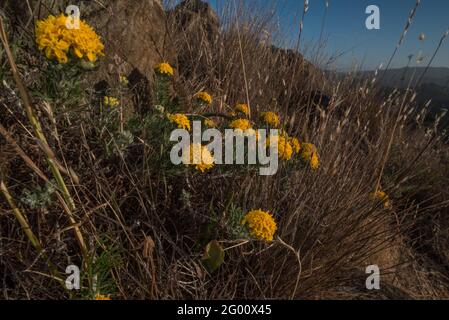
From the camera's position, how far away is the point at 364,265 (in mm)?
1697

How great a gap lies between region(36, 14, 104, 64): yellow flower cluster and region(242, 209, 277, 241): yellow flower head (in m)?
0.70

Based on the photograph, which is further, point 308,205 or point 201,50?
point 201,50

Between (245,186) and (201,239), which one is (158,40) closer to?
(245,186)

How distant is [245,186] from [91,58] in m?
0.86

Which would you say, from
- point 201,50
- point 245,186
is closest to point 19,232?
point 245,186

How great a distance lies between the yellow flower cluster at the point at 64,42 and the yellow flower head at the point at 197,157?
0.45 metres

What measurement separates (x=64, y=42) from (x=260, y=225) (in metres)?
0.80

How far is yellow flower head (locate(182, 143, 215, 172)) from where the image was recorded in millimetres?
1213

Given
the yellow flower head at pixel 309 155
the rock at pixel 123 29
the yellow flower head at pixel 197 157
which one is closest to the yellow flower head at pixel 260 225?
the yellow flower head at pixel 197 157

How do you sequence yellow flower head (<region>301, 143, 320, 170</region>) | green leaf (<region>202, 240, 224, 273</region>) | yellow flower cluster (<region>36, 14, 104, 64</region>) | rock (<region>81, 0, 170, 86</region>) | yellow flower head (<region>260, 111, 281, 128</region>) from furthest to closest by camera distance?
rock (<region>81, 0, 170, 86</region>), yellow flower head (<region>260, 111, 281, 128</region>), yellow flower head (<region>301, 143, 320, 170</region>), green leaf (<region>202, 240, 224, 273</region>), yellow flower cluster (<region>36, 14, 104, 64</region>)

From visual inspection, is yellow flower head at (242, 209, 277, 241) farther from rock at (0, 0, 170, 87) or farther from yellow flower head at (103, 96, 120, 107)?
rock at (0, 0, 170, 87)

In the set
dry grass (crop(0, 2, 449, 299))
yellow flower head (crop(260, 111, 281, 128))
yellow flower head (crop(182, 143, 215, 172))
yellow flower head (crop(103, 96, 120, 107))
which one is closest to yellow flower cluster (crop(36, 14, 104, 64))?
dry grass (crop(0, 2, 449, 299))

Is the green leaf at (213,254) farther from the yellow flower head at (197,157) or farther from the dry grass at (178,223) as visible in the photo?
the yellow flower head at (197,157)

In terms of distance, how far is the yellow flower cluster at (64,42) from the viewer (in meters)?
0.88
